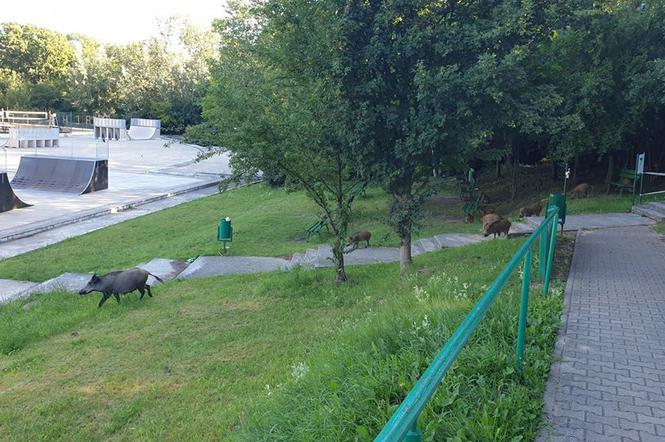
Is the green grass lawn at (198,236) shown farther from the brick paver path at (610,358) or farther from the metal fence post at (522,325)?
the metal fence post at (522,325)

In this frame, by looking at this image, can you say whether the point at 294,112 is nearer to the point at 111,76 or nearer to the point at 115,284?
the point at 115,284

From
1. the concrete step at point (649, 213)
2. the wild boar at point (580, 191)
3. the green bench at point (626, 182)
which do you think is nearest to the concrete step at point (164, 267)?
the concrete step at point (649, 213)

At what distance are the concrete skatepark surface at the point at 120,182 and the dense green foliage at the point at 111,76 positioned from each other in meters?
12.6

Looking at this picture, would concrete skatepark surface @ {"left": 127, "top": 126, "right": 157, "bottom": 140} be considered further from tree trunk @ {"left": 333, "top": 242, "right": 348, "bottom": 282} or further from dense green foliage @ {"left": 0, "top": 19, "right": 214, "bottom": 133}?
tree trunk @ {"left": 333, "top": 242, "right": 348, "bottom": 282}

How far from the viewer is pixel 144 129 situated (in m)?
64.4

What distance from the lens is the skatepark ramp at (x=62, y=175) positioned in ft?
85.3

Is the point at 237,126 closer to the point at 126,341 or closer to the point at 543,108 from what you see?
the point at 126,341

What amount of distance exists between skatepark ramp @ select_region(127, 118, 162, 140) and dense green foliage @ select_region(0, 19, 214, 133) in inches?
55.2

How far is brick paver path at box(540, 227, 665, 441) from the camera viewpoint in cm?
356

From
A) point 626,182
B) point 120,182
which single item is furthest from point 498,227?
point 120,182

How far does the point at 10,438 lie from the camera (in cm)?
508

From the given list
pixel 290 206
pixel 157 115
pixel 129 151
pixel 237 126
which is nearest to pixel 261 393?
pixel 237 126

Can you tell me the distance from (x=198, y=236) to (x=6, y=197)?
355 inches

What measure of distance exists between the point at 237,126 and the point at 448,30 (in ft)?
12.1
